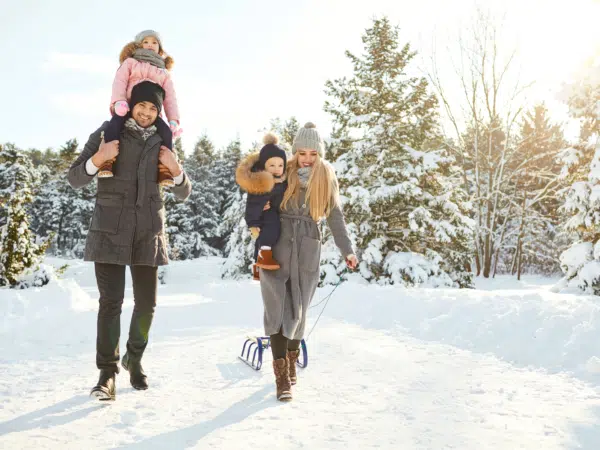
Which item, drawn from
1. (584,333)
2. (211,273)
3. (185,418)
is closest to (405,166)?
(584,333)

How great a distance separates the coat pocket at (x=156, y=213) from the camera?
388cm

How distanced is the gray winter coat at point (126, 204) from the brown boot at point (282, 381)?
1.24 metres

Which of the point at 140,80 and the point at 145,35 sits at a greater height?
the point at 145,35

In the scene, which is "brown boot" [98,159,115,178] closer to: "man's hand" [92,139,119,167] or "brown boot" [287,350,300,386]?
"man's hand" [92,139,119,167]

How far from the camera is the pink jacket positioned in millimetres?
3832

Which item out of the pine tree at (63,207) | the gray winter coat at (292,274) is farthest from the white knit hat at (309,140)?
the pine tree at (63,207)

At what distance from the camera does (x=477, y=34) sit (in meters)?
22.8

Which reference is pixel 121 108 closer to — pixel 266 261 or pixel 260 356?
pixel 266 261

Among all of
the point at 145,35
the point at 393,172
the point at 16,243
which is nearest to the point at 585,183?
the point at 393,172

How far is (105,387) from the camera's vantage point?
→ 11.7 feet

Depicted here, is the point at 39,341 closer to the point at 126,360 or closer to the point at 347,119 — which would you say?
the point at 126,360

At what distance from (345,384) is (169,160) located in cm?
237

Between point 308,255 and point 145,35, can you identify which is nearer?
point 145,35

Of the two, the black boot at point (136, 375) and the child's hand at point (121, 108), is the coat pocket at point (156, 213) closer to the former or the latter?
the child's hand at point (121, 108)
